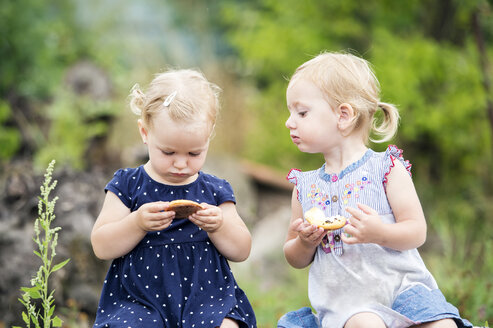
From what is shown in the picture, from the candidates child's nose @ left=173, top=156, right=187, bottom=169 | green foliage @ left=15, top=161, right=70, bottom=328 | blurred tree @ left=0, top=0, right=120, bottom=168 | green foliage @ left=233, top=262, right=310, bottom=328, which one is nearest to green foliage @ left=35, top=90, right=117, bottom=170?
blurred tree @ left=0, top=0, right=120, bottom=168

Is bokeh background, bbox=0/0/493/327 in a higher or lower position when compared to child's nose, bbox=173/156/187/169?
higher

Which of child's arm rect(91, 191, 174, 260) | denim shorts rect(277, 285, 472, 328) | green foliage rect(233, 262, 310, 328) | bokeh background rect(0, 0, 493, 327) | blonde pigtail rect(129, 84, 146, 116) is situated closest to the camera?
denim shorts rect(277, 285, 472, 328)

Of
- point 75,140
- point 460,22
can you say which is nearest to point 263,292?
point 75,140

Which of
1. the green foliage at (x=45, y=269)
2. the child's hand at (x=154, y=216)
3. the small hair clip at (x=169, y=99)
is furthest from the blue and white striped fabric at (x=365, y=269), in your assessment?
the green foliage at (x=45, y=269)

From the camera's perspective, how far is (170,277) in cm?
262

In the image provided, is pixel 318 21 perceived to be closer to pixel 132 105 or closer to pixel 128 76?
pixel 128 76

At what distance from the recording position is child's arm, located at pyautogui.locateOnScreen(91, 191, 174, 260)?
97.4 inches

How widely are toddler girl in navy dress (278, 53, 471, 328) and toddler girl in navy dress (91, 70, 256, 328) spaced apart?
0.32 metres

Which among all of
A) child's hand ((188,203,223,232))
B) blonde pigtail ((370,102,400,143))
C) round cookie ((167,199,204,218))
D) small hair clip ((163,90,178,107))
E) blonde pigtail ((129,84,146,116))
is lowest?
child's hand ((188,203,223,232))

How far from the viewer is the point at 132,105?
2787 mm

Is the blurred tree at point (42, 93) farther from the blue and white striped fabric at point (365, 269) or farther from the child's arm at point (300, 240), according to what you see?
the blue and white striped fabric at point (365, 269)

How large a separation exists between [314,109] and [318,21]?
6.75 metres

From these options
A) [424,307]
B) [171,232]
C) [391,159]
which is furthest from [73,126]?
[424,307]

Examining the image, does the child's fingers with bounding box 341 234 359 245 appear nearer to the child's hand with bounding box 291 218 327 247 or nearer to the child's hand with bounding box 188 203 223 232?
the child's hand with bounding box 291 218 327 247
